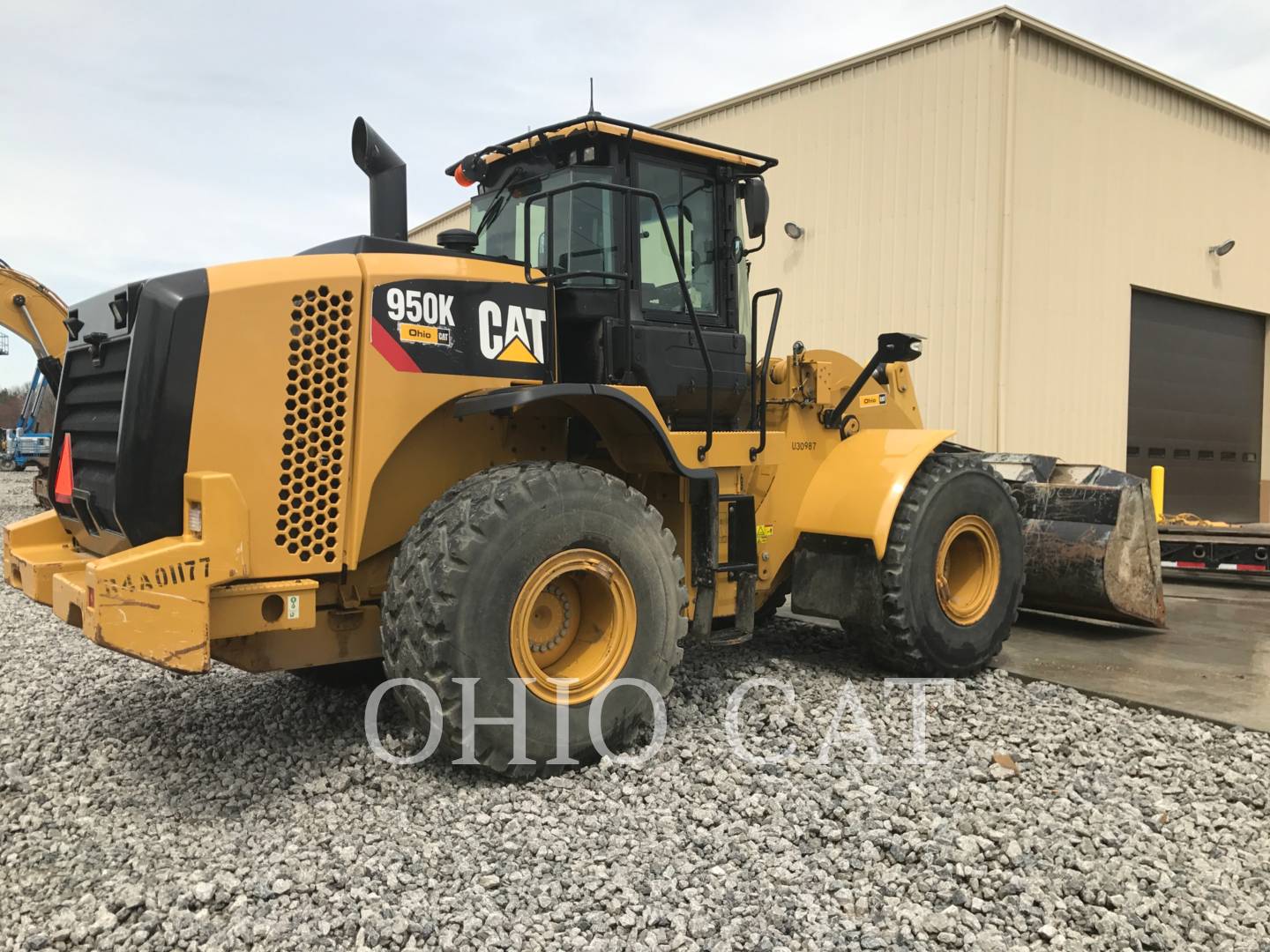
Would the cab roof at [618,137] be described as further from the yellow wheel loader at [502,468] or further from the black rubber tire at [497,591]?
the black rubber tire at [497,591]

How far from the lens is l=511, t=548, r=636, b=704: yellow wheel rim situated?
4.00 meters

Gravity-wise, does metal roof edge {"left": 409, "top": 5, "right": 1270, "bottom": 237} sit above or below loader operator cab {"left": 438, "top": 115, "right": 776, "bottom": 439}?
above

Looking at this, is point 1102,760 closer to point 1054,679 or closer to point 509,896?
point 1054,679

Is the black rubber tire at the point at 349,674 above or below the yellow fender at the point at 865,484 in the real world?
below

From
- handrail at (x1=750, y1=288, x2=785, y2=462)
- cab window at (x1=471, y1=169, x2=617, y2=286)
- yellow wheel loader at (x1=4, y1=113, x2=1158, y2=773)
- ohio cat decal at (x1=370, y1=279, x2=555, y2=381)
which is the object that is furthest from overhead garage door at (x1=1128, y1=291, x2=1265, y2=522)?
ohio cat decal at (x1=370, y1=279, x2=555, y2=381)

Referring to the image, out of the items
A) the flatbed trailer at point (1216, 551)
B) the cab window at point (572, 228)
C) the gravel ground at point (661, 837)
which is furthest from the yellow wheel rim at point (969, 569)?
the flatbed trailer at point (1216, 551)

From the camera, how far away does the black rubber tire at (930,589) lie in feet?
17.5

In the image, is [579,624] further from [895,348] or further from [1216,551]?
[1216,551]

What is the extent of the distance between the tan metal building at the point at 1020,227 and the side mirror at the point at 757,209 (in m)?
7.61

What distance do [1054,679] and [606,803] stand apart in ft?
10.0

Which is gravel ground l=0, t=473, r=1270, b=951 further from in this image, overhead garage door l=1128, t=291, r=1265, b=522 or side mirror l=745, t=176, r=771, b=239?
overhead garage door l=1128, t=291, r=1265, b=522

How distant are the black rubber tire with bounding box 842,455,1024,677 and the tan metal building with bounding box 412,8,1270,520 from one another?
687cm

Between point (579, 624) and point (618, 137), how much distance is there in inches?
92.5

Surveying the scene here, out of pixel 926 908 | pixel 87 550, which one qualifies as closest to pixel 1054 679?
pixel 926 908
